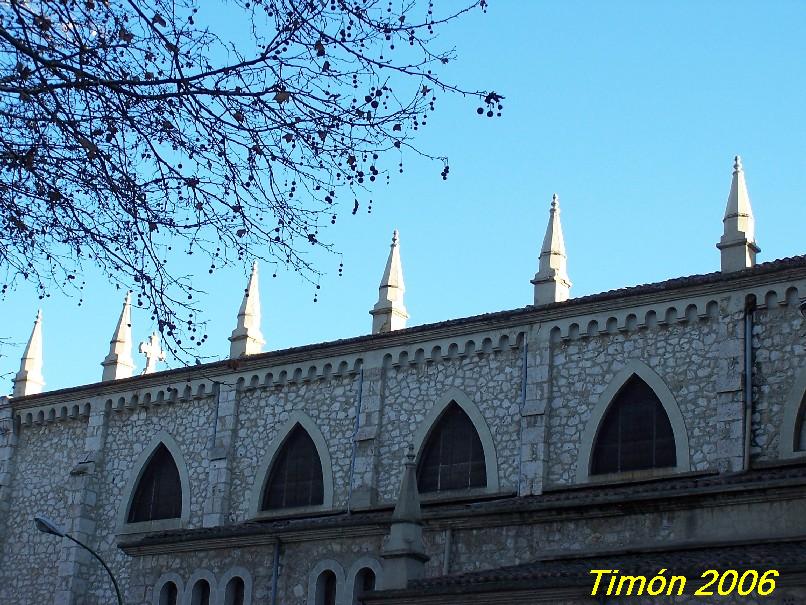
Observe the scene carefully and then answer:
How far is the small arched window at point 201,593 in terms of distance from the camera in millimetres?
25469

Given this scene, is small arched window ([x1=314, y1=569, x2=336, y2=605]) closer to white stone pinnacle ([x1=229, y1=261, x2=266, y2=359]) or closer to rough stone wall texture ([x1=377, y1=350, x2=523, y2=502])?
rough stone wall texture ([x1=377, y1=350, x2=523, y2=502])

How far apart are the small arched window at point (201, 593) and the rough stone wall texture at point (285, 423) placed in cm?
365

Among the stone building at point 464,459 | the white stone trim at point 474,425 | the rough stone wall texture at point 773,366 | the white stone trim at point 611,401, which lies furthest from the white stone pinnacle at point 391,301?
the rough stone wall texture at point 773,366

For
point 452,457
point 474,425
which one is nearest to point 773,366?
point 474,425

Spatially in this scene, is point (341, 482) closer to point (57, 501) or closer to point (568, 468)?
point (568, 468)

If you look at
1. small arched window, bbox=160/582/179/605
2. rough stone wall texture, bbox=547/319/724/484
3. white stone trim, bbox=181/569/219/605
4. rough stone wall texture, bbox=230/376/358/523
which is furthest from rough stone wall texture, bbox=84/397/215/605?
rough stone wall texture, bbox=547/319/724/484

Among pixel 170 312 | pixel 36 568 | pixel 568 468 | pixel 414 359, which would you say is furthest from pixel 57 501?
pixel 170 312

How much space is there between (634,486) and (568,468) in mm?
1585

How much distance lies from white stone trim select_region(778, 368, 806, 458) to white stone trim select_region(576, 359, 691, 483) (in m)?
1.84

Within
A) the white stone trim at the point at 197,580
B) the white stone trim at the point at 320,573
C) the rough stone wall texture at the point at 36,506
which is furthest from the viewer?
the rough stone wall texture at the point at 36,506

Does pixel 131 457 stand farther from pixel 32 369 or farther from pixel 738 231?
pixel 738 231

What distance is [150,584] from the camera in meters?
26.2

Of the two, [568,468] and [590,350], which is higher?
[590,350]

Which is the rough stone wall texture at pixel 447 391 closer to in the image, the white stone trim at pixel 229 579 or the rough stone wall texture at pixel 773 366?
the white stone trim at pixel 229 579
